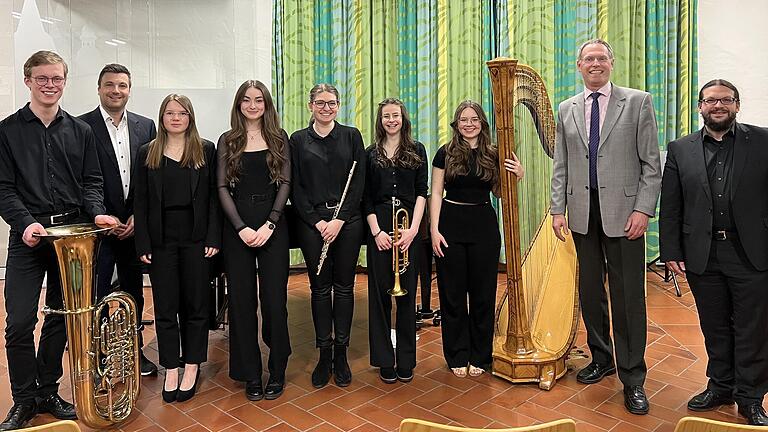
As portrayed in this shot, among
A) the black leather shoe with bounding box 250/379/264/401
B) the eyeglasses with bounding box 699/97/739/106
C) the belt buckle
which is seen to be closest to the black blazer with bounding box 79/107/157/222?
the belt buckle

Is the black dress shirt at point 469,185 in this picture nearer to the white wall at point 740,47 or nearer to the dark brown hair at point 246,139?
the dark brown hair at point 246,139

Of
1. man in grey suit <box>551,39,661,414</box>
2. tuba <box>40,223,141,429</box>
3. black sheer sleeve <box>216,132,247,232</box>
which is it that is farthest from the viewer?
black sheer sleeve <box>216,132,247,232</box>

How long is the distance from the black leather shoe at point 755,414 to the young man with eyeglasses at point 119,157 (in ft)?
10.3

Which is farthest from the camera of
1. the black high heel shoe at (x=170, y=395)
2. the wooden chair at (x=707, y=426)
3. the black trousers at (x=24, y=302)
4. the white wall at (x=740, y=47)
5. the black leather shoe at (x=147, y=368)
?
the white wall at (x=740, y=47)

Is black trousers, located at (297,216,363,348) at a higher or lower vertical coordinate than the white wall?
lower

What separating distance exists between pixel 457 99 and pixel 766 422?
433 centimetres

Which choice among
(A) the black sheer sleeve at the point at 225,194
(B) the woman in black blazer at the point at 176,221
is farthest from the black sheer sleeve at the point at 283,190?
(B) the woman in black blazer at the point at 176,221

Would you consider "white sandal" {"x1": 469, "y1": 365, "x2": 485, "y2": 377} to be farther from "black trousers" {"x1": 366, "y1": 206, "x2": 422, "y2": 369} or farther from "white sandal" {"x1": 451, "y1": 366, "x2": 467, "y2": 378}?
"black trousers" {"x1": 366, "y1": 206, "x2": 422, "y2": 369}

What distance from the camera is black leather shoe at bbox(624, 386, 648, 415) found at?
9.94 feet

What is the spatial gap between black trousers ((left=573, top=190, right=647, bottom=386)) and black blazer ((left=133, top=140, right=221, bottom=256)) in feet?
6.28

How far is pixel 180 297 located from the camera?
3223mm

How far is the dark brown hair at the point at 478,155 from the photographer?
128 inches

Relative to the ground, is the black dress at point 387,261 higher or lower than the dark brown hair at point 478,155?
lower

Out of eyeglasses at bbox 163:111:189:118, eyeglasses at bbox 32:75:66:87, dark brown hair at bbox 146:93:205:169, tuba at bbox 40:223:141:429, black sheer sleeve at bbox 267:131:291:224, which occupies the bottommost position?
tuba at bbox 40:223:141:429
